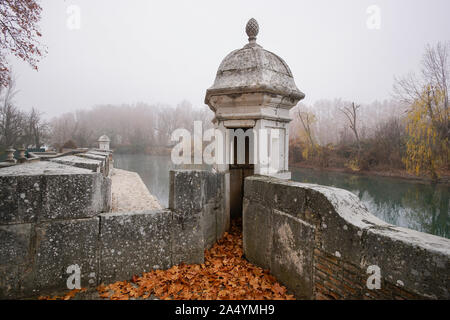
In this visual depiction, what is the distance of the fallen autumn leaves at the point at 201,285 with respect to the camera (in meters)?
2.40

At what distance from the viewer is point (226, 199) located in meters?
4.07

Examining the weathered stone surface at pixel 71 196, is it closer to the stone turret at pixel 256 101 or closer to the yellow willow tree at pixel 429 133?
the stone turret at pixel 256 101

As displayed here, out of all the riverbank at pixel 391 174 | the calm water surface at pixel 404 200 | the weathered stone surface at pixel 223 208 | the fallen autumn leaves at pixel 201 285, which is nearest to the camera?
the fallen autumn leaves at pixel 201 285

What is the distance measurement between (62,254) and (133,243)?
0.70 metres

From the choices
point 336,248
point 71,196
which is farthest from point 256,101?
point 71,196

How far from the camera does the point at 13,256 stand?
2.21 meters

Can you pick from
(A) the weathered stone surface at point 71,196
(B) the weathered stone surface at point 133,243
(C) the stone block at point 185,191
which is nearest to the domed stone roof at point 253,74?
(C) the stone block at point 185,191

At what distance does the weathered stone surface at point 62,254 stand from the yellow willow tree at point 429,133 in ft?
60.5

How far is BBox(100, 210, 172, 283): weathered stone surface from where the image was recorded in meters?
2.52

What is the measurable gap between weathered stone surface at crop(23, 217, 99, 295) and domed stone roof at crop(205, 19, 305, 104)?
281cm

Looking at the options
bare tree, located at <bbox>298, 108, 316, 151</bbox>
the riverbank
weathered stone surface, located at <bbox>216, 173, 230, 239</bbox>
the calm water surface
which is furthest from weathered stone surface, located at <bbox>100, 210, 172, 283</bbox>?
bare tree, located at <bbox>298, 108, 316, 151</bbox>

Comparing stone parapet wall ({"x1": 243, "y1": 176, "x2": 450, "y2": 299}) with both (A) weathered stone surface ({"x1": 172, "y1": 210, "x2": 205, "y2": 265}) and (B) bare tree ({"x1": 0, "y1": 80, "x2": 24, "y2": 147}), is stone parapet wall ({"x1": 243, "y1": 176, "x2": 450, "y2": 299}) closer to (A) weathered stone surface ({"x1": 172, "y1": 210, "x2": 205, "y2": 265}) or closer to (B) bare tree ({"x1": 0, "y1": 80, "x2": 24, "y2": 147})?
(A) weathered stone surface ({"x1": 172, "y1": 210, "x2": 205, "y2": 265})
